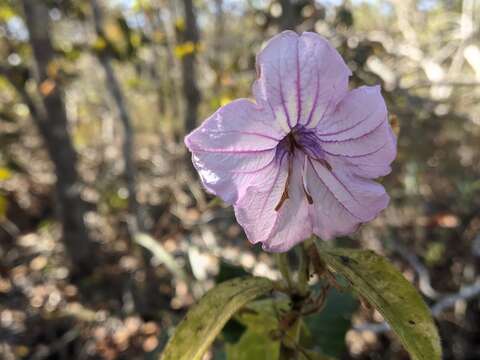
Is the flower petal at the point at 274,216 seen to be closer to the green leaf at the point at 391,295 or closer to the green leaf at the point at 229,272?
the green leaf at the point at 391,295

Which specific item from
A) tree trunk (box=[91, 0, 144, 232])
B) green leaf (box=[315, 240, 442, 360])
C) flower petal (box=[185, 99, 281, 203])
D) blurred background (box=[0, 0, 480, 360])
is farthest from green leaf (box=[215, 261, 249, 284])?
tree trunk (box=[91, 0, 144, 232])

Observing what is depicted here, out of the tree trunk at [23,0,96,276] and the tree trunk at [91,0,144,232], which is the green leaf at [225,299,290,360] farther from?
the tree trunk at [23,0,96,276]

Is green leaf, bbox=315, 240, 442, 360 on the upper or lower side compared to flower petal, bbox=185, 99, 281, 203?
lower

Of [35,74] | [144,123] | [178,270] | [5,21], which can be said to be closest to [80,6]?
[5,21]

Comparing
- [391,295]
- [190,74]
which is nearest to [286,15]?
[391,295]

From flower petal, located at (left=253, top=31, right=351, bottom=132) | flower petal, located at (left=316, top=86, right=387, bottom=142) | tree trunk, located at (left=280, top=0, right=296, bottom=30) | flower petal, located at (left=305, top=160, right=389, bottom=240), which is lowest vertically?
tree trunk, located at (left=280, top=0, right=296, bottom=30)

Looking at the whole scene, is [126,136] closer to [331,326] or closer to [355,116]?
[331,326]

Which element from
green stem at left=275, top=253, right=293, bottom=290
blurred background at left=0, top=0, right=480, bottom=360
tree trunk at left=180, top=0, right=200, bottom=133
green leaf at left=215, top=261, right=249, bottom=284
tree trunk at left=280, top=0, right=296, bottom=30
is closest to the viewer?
green stem at left=275, top=253, right=293, bottom=290
